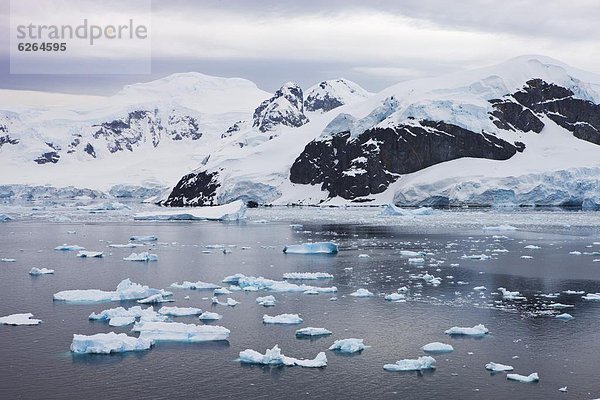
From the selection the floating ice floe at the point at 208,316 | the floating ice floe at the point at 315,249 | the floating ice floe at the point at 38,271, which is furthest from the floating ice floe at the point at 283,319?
the floating ice floe at the point at 315,249

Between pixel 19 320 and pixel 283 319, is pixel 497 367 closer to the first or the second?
pixel 283 319

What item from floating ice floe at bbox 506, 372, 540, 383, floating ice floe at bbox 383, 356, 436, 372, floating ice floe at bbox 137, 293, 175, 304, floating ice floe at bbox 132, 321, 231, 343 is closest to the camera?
floating ice floe at bbox 506, 372, 540, 383

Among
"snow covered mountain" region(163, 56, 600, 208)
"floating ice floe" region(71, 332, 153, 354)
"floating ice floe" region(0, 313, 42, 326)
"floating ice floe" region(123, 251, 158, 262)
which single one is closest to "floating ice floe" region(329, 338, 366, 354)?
"floating ice floe" region(71, 332, 153, 354)

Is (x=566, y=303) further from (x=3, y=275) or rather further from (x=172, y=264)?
(x=3, y=275)

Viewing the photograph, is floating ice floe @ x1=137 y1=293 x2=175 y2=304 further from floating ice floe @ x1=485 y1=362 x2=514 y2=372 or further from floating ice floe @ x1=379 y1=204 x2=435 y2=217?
floating ice floe @ x1=379 y1=204 x2=435 y2=217

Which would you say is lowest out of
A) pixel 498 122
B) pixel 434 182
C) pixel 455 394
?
pixel 455 394

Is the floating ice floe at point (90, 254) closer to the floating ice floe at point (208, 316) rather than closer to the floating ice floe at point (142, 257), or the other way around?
the floating ice floe at point (142, 257)

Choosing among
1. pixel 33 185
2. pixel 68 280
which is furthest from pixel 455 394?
pixel 33 185

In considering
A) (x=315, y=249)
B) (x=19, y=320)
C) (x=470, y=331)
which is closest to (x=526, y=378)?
(x=470, y=331)
